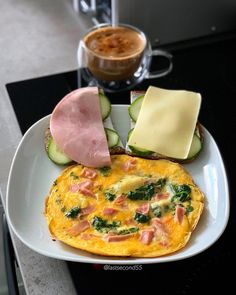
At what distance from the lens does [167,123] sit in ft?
3.17

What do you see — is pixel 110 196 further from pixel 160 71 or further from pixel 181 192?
pixel 160 71

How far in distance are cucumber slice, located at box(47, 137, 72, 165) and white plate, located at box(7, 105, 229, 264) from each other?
0.01 m

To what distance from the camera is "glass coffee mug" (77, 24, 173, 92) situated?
1116mm

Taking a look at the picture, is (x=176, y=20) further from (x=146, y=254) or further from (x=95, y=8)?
(x=146, y=254)

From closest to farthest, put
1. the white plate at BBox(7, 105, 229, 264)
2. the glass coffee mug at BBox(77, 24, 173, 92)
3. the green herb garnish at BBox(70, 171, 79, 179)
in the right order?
the white plate at BBox(7, 105, 229, 264) → the green herb garnish at BBox(70, 171, 79, 179) → the glass coffee mug at BBox(77, 24, 173, 92)

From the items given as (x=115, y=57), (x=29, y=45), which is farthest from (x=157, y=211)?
(x=29, y=45)

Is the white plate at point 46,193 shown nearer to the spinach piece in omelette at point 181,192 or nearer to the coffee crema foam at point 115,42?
the spinach piece in omelette at point 181,192

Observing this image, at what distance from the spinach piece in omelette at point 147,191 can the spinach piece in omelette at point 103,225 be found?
58 millimetres

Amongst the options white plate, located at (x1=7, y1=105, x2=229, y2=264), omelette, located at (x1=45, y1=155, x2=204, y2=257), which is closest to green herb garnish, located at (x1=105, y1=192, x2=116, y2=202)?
omelette, located at (x1=45, y1=155, x2=204, y2=257)

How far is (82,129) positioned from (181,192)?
0.23 m

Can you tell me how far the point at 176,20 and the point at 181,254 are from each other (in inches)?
28.4

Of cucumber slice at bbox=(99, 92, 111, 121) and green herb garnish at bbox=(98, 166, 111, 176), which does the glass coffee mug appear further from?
green herb garnish at bbox=(98, 166, 111, 176)

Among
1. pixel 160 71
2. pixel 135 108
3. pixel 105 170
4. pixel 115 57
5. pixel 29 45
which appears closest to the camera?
pixel 105 170

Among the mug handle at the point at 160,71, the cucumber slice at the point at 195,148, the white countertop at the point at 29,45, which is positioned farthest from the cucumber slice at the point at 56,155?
the mug handle at the point at 160,71
